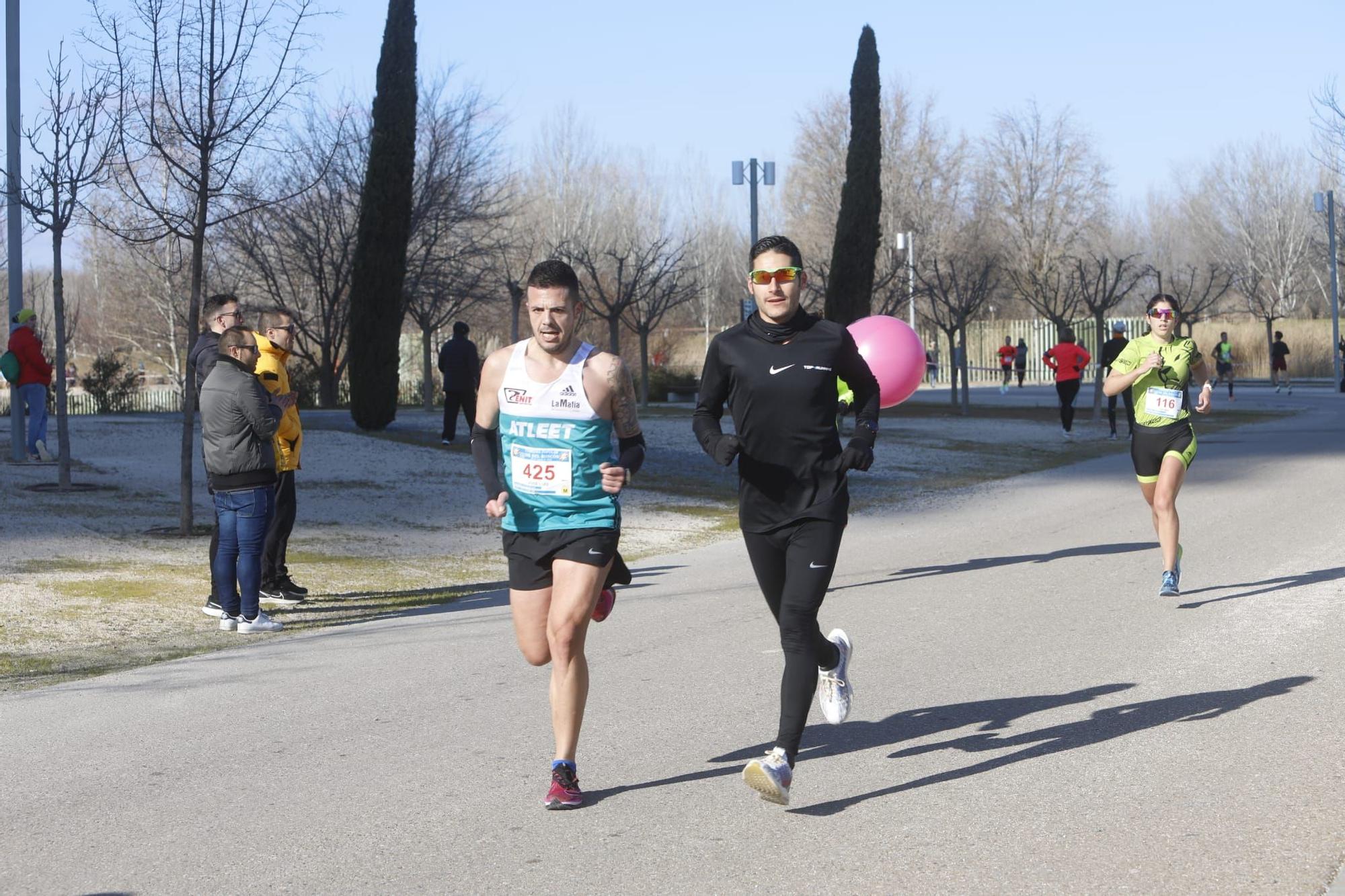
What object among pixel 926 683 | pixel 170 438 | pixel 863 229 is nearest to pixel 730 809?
pixel 926 683

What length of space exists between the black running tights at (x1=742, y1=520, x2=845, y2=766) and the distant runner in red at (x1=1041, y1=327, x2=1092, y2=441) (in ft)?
67.9

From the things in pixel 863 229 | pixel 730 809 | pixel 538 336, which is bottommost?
pixel 730 809

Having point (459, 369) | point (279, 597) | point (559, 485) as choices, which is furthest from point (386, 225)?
point (559, 485)

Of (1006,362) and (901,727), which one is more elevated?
(1006,362)

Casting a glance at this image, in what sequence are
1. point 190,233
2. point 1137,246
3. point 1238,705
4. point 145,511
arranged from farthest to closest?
point 1137,246, point 145,511, point 190,233, point 1238,705

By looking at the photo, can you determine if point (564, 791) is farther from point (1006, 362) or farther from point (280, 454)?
point (1006, 362)

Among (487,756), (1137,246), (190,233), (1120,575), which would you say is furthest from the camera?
(1137,246)

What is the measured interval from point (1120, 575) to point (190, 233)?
324 inches

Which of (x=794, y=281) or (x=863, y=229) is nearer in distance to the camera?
(x=794, y=281)

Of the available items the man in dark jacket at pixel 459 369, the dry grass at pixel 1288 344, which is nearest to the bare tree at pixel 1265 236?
the dry grass at pixel 1288 344

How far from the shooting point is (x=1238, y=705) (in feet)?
22.4

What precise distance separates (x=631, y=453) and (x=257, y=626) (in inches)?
194

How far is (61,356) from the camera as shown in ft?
48.4

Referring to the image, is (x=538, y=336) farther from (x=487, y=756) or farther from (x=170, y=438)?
(x=170, y=438)
